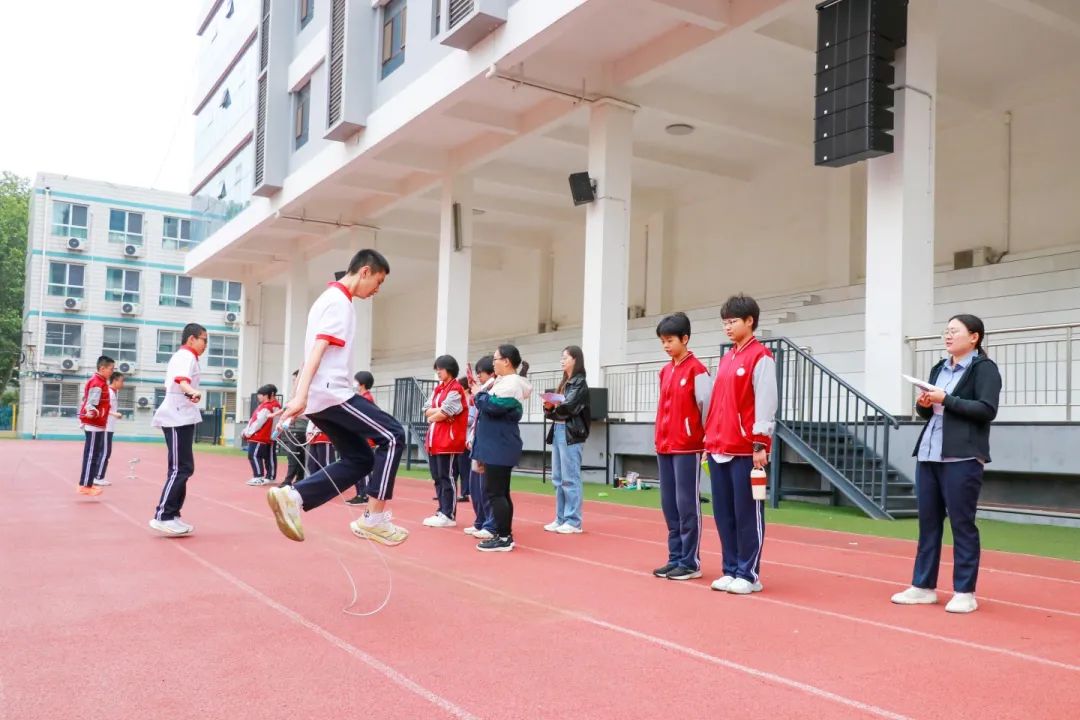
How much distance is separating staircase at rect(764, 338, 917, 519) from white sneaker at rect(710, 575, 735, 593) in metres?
5.35

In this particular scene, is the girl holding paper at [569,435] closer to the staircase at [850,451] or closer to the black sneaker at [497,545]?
the black sneaker at [497,545]

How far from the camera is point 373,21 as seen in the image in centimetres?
2227

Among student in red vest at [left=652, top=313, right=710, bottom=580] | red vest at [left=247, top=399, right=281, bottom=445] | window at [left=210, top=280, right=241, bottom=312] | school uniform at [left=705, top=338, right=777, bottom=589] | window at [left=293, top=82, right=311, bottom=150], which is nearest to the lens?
school uniform at [left=705, top=338, right=777, bottom=589]

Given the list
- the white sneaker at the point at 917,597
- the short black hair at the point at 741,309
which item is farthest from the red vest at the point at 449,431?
the white sneaker at the point at 917,597

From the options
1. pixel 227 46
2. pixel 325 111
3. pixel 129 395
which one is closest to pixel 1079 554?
pixel 325 111

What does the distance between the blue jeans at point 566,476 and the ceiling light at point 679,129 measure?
12.0 metres

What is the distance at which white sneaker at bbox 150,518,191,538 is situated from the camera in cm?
863

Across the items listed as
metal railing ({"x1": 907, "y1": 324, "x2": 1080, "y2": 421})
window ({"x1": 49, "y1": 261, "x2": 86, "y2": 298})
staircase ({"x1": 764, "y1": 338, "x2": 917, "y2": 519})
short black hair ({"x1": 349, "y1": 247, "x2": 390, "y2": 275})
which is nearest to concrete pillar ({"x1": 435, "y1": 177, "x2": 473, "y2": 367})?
staircase ({"x1": 764, "y1": 338, "x2": 917, "y2": 519})

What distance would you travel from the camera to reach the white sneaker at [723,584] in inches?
244

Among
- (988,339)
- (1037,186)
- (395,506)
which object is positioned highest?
(1037,186)

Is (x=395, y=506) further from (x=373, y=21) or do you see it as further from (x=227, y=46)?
(x=227, y=46)

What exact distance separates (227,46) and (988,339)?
104 ft

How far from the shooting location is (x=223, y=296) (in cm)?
5628

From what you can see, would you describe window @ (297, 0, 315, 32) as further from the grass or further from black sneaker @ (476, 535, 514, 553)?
black sneaker @ (476, 535, 514, 553)
